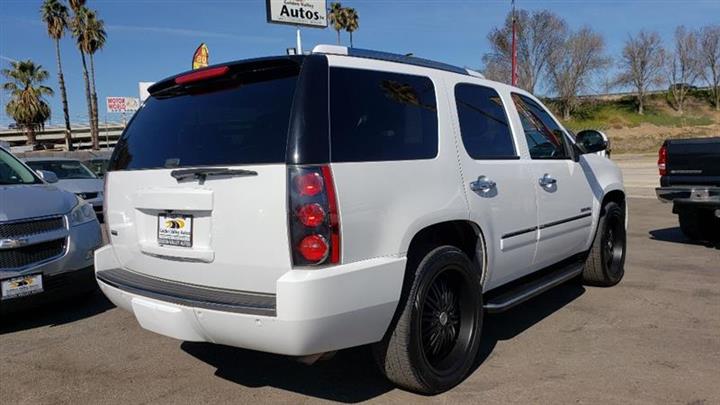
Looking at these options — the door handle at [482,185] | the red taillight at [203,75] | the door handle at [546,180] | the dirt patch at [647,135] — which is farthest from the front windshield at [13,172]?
the dirt patch at [647,135]

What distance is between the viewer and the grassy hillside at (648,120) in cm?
5847

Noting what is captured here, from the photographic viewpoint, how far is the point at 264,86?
3.21 meters

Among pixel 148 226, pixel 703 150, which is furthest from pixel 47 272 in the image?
pixel 703 150

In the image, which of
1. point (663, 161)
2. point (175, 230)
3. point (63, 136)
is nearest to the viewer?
point (175, 230)

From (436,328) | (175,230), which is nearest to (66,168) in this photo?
(175,230)

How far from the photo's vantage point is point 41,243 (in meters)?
5.08

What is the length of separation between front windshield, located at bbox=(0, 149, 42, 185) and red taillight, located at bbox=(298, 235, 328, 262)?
14.2 feet

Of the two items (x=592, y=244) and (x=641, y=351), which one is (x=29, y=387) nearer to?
(x=641, y=351)

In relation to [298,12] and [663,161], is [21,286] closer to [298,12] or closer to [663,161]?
[663,161]

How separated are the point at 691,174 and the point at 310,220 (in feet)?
20.3

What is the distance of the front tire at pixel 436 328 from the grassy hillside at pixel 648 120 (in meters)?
52.0

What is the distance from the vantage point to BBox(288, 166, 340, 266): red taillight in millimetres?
2803

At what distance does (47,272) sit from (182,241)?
2.56 meters

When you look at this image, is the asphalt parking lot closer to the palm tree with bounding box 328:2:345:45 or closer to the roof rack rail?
the roof rack rail
